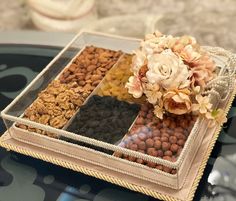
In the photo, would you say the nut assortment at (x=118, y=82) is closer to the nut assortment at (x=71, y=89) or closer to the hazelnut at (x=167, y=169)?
the nut assortment at (x=71, y=89)

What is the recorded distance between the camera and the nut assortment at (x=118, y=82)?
3.54ft

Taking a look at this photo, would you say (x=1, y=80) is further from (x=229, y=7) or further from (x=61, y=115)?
(x=229, y=7)

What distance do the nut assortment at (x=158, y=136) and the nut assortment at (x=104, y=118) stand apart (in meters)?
0.02

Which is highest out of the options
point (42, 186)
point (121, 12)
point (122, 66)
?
point (122, 66)

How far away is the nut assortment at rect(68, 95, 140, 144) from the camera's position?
0.98m

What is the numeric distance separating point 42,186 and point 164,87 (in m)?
0.35

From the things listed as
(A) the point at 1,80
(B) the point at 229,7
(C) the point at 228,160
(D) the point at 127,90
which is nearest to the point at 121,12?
(B) the point at 229,7

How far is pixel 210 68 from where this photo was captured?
1.01 meters

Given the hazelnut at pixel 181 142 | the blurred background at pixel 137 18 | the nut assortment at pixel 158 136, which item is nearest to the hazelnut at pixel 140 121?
the nut assortment at pixel 158 136

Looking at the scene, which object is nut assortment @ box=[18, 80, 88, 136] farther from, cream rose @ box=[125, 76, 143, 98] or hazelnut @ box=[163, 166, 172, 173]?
hazelnut @ box=[163, 166, 172, 173]

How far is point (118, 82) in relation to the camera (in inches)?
44.1

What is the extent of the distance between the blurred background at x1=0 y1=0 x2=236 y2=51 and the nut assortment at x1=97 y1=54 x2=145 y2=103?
2.71 ft

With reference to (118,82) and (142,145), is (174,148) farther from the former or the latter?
(118,82)

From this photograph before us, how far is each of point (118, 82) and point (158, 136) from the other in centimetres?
23
